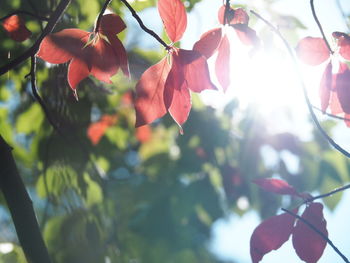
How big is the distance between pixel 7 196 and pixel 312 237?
0.34 meters

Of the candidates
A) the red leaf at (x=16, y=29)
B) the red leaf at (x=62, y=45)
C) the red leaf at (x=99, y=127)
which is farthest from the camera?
the red leaf at (x=99, y=127)

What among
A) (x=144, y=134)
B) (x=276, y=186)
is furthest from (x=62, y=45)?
(x=144, y=134)

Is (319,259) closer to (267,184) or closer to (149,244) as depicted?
(267,184)

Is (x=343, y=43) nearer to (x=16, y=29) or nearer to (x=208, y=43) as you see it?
(x=208, y=43)

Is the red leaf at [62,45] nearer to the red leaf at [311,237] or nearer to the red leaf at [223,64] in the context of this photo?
the red leaf at [223,64]

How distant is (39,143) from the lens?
37.9 inches

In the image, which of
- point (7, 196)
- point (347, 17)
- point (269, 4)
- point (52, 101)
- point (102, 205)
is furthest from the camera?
point (102, 205)

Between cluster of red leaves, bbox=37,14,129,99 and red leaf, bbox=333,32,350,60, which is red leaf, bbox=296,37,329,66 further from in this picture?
cluster of red leaves, bbox=37,14,129,99

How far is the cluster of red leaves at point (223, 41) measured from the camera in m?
0.48

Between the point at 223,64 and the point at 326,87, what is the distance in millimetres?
122

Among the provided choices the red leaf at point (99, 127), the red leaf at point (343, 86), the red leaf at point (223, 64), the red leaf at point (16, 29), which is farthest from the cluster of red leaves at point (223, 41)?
the red leaf at point (99, 127)

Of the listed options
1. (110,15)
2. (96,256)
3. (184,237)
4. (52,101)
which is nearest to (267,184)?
(110,15)

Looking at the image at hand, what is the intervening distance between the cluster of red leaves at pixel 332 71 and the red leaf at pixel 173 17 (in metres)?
0.16

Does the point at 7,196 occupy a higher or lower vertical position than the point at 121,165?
higher
